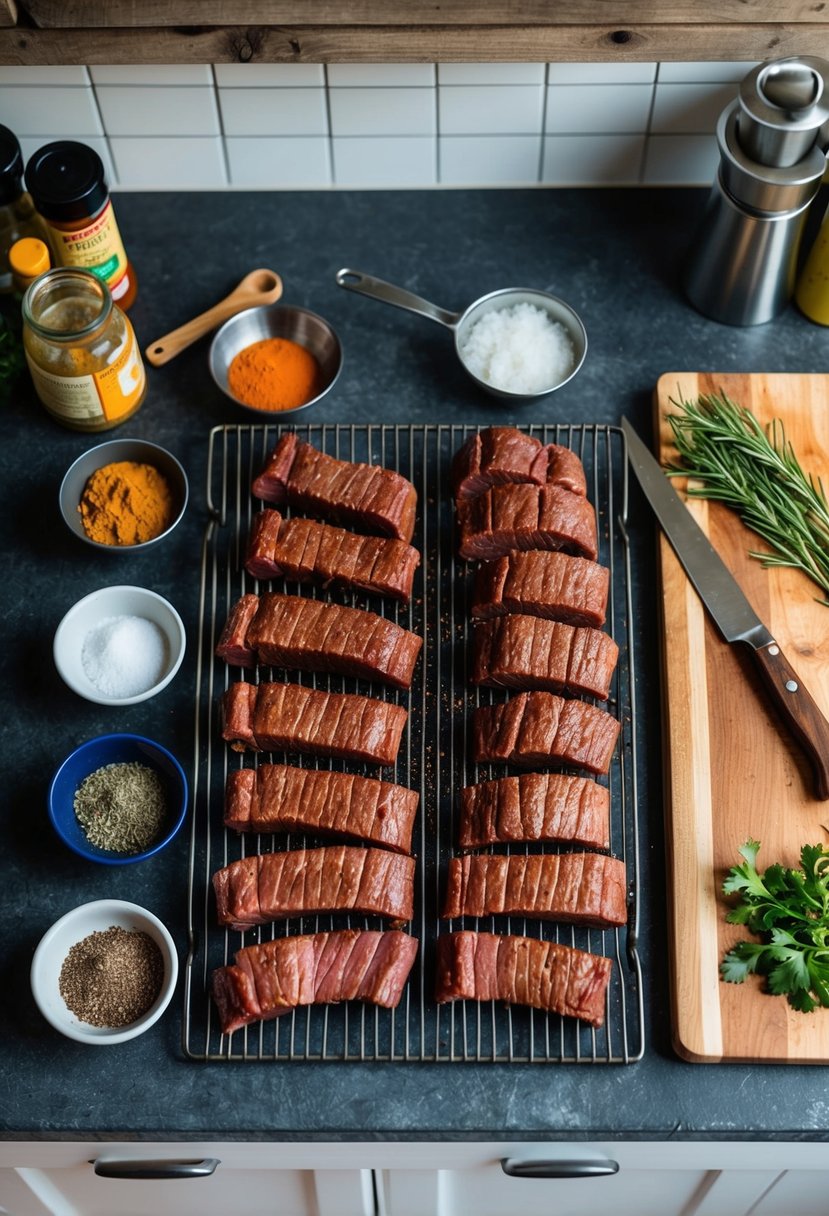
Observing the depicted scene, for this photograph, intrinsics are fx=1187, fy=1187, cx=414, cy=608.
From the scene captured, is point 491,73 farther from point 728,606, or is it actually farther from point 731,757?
point 731,757

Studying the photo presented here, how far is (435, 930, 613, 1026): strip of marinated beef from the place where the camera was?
2795 mm

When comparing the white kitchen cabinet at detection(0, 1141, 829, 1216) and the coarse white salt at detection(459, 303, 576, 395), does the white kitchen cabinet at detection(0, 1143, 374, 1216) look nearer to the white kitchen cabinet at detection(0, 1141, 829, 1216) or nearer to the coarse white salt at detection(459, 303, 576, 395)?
the white kitchen cabinet at detection(0, 1141, 829, 1216)

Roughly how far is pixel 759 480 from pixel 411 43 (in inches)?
58.2

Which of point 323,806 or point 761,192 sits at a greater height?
point 761,192

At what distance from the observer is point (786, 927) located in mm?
2861

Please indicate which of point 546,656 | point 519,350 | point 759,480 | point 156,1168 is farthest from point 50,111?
point 156,1168

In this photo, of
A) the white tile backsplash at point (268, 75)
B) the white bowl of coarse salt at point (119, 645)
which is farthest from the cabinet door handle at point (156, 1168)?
the white tile backsplash at point (268, 75)

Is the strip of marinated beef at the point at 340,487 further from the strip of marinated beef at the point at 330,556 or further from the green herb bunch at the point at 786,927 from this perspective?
the green herb bunch at the point at 786,927

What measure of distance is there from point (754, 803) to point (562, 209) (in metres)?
1.98

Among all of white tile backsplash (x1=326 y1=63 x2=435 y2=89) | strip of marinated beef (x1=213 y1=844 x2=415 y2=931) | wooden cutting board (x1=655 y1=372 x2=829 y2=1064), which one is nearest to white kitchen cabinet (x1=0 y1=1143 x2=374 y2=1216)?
strip of marinated beef (x1=213 y1=844 x2=415 y2=931)

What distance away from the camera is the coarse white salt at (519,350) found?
3.48m

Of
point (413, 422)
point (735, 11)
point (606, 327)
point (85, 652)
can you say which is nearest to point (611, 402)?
point (606, 327)

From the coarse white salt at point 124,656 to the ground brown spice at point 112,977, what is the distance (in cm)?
63

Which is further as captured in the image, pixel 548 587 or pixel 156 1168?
pixel 548 587
